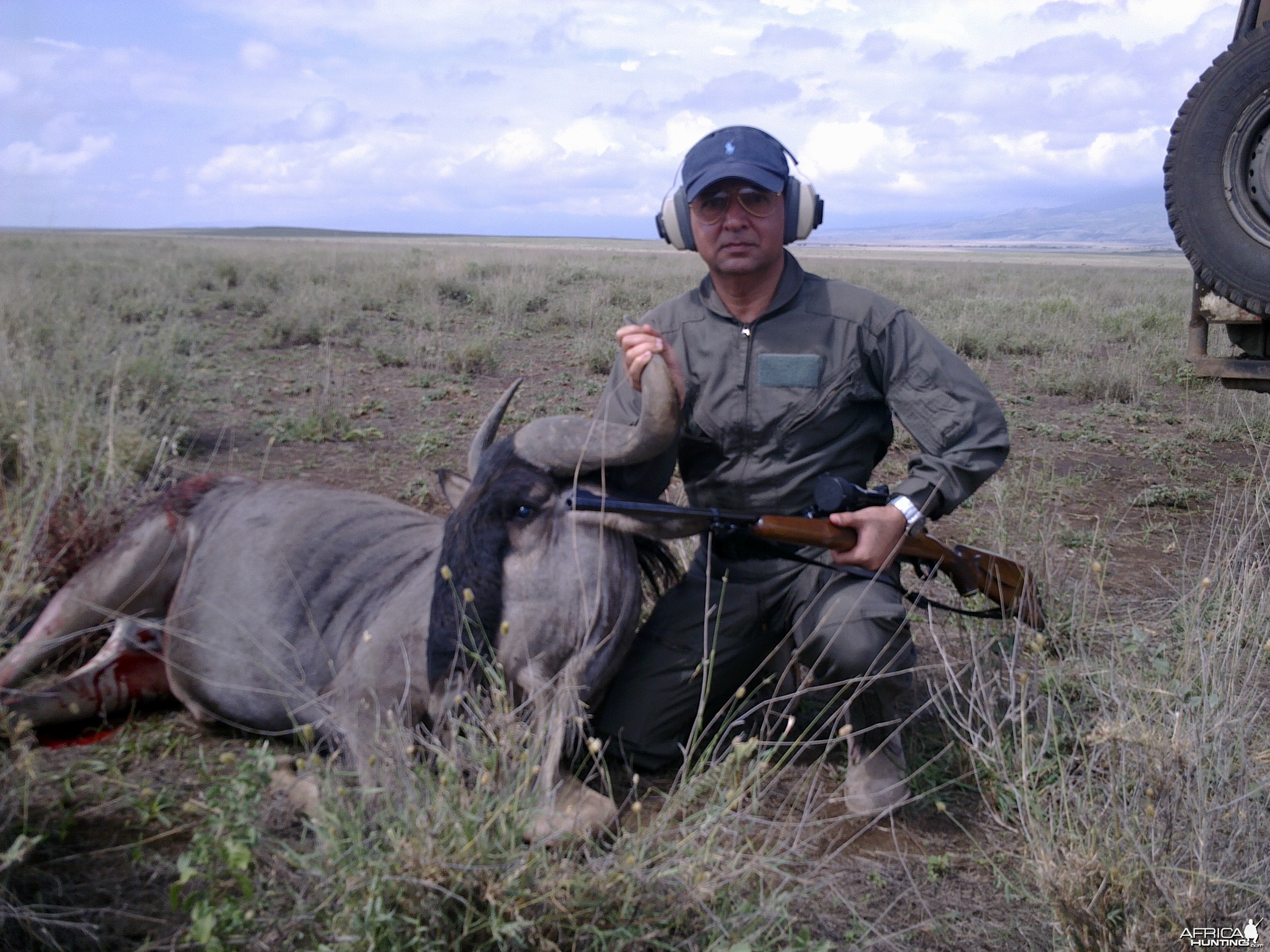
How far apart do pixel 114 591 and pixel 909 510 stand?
9.72 ft

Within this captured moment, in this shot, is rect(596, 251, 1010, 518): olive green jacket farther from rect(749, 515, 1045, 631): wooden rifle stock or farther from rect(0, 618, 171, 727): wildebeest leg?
rect(0, 618, 171, 727): wildebeest leg

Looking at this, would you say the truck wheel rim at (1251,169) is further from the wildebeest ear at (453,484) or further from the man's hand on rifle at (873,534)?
the wildebeest ear at (453,484)

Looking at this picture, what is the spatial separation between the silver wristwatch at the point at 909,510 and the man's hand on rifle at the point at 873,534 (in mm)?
13

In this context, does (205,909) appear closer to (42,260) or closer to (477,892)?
(477,892)

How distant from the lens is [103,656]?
3.86 metres

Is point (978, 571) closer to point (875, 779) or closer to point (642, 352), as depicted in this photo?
point (875, 779)

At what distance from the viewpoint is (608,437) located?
3.27 m

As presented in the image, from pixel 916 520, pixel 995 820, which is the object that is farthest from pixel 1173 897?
pixel 916 520

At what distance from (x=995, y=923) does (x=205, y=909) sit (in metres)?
2.05

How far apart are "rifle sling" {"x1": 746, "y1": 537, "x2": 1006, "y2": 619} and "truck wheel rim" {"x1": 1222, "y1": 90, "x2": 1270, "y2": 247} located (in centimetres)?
298

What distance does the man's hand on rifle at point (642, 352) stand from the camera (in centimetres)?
323

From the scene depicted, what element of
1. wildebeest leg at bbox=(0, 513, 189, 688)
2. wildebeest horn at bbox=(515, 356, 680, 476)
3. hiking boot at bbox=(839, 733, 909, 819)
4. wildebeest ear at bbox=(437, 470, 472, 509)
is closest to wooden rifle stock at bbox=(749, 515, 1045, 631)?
wildebeest horn at bbox=(515, 356, 680, 476)

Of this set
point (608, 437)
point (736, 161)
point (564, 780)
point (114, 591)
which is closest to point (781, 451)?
point (608, 437)

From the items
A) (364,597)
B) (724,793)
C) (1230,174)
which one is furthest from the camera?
(1230,174)
